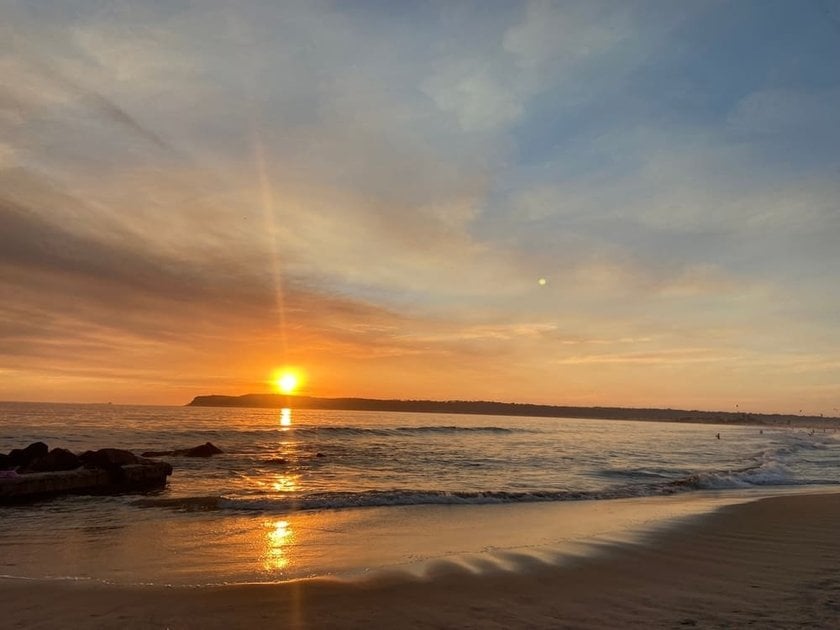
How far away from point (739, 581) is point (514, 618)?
394 cm

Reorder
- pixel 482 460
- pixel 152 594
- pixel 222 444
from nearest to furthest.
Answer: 1. pixel 152 594
2. pixel 482 460
3. pixel 222 444

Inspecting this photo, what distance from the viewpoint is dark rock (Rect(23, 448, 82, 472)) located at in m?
20.4

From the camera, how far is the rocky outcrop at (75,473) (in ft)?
60.0

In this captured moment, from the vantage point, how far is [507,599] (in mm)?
7617

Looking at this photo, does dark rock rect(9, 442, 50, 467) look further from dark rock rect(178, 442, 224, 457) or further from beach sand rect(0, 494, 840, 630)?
beach sand rect(0, 494, 840, 630)

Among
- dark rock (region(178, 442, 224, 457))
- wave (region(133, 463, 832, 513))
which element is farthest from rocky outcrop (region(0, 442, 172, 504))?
dark rock (region(178, 442, 224, 457))

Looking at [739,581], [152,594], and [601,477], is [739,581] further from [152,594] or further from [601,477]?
[601,477]

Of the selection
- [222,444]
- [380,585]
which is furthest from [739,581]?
[222,444]

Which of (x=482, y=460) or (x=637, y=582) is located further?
(x=482, y=460)

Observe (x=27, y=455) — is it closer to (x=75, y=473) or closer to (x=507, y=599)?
(x=75, y=473)

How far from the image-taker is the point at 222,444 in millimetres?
42562

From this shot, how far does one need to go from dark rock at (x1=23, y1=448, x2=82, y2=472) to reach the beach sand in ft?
46.0

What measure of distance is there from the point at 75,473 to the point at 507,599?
17911 mm

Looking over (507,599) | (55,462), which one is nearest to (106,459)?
(55,462)
